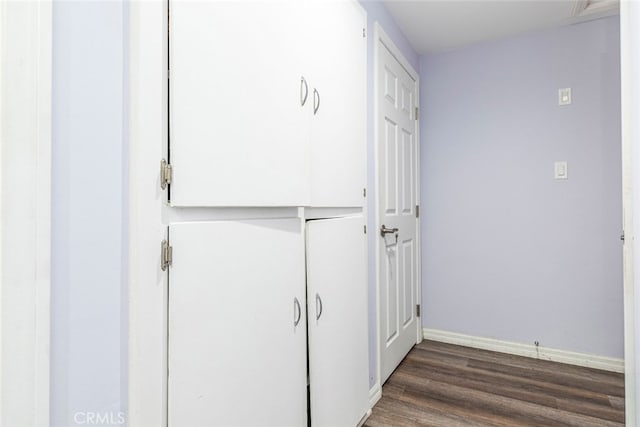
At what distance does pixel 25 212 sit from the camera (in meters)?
0.61

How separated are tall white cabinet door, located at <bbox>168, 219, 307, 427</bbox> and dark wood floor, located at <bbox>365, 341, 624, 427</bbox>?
90 cm

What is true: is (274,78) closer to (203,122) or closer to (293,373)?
(203,122)

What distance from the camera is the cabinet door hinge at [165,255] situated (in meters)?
0.81

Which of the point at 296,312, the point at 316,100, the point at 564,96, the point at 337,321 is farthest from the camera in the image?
the point at 564,96

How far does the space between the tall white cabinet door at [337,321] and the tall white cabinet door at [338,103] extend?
0.53ft

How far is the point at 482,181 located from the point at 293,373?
223cm

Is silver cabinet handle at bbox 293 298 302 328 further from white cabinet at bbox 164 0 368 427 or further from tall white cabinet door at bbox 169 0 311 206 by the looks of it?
tall white cabinet door at bbox 169 0 311 206

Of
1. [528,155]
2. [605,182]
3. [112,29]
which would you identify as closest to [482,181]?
[528,155]

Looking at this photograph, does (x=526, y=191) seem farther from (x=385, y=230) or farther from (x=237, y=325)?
(x=237, y=325)

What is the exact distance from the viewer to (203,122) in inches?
35.3

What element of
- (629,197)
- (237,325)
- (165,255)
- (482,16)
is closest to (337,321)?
(237,325)

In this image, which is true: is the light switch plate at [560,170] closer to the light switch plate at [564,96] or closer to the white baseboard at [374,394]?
the light switch plate at [564,96]

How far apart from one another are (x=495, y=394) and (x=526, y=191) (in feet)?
4.78

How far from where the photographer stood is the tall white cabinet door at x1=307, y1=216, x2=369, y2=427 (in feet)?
4.57
